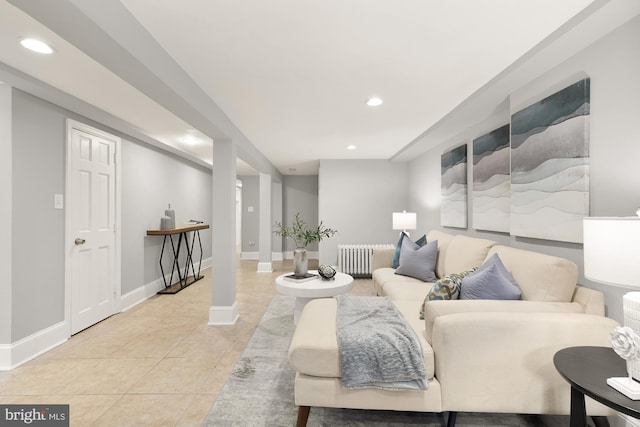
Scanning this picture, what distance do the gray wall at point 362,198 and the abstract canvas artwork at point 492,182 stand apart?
107 inches

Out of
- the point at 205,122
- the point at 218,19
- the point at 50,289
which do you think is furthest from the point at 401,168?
the point at 50,289

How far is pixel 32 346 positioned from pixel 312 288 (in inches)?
94.9

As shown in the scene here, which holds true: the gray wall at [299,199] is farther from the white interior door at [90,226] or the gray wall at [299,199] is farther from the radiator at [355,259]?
the white interior door at [90,226]

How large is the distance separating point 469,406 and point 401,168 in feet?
16.2

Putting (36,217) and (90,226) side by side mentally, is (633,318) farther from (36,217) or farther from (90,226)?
(90,226)

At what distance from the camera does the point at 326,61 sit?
7.22 feet

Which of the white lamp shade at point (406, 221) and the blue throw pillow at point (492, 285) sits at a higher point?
the white lamp shade at point (406, 221)

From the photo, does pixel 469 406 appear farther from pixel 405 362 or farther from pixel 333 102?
pixel 333 102

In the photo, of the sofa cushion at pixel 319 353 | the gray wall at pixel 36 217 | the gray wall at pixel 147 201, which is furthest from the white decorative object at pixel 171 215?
the sofa cushion at pixel 319 353

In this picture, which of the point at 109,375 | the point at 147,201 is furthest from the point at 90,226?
the point at 109,375

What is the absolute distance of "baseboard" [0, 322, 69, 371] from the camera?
245cm

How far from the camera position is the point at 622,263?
1.21 metres

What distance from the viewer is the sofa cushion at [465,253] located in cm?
281

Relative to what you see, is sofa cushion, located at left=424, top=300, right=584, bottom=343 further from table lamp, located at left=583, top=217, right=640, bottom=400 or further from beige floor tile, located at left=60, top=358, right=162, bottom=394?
beige floor tile, located at left=60, top=358, right=162, bottom=394
